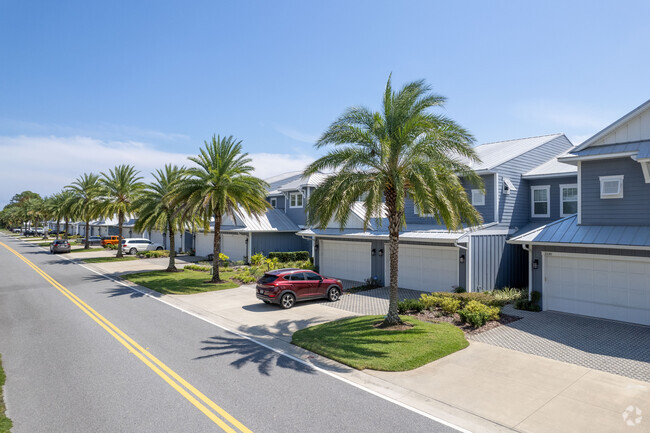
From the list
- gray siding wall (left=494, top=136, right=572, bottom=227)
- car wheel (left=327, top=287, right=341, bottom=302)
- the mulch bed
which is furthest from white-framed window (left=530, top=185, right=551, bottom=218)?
car wheel (left=327, top=287, right=341, bottom=302)

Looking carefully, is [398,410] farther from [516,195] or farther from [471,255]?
[516,195]

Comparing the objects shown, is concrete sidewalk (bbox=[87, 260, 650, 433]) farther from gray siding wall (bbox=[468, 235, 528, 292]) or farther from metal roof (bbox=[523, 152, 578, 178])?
metal roof (bbox=[523, 152, 578, 178])

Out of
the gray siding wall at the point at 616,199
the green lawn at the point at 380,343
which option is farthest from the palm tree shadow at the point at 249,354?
the gray siding wall at the point at 616,199

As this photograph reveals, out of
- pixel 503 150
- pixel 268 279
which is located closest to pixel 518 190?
pixel 503 150

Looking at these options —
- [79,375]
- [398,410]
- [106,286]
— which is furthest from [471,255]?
[106,286]

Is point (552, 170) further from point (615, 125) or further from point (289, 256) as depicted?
point (289, 256)

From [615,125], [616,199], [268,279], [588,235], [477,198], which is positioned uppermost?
[615,125]

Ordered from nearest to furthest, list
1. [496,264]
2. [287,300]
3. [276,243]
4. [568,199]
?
[287,300], [496,264], [568,199], [276,243]

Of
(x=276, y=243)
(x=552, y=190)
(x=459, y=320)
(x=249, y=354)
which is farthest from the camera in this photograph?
(x=276, y=243)
